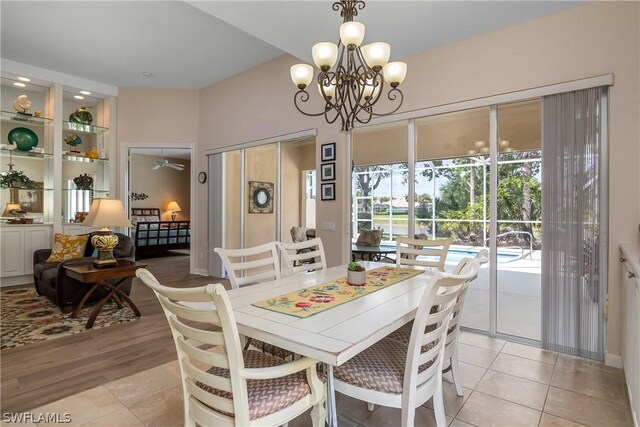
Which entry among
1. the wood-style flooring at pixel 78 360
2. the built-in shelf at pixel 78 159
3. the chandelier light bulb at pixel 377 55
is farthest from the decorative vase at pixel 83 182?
the chandelier light bulb at pixel 377 55

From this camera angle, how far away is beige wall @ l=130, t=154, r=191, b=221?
9586mm

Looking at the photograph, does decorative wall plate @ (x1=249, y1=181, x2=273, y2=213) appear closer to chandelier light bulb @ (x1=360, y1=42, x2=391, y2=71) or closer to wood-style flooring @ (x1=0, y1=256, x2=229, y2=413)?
wood-style flooring @ (x1=0, y1=256, x2=229, y2=413)

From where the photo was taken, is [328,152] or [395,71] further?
[328,152]

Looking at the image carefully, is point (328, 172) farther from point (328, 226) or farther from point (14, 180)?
point (14, 180)

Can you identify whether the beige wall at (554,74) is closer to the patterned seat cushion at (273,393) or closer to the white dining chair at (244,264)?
the white dining chair at (244,264)

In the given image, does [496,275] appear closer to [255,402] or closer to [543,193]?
[543,193]

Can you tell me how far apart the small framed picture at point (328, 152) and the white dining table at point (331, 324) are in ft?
8.36

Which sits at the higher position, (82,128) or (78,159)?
(82,128)

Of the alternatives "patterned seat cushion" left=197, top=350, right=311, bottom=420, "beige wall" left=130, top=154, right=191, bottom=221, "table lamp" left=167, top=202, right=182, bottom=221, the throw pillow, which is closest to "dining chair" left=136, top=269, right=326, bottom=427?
"patterned seat cushion" left=197, top=350, right=311, bottom=420

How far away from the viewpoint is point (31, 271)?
199 inches

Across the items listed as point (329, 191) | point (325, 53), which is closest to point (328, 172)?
point (329, 191)

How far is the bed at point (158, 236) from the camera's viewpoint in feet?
24.7

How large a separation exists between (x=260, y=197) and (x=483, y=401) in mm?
4054

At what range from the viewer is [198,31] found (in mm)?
3920
